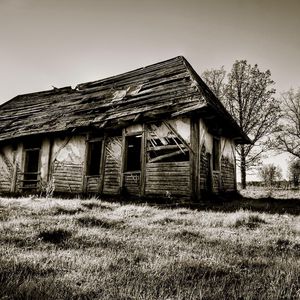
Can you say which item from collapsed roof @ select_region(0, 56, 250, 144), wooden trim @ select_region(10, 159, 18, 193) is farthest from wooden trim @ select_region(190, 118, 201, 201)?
wooden trim @ select_region(10, 159, 18, 193)

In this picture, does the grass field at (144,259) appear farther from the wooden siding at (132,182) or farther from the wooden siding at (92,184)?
the wooden siding at (92,184)

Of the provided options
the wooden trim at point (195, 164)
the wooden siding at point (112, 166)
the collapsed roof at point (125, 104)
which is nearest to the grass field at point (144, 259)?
the wooden trim at point (195, 164)

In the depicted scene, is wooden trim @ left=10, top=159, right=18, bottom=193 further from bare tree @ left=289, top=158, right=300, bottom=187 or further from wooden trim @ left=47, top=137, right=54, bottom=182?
bare tree @ left=289, top=158, right=300, bottom=187

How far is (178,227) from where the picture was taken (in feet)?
16.9

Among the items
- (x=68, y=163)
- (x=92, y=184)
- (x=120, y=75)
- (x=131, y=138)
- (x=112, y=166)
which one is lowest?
(x=92, y=184)

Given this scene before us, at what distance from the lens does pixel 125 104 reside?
11805 millimetres

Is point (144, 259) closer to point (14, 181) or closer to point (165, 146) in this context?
point (165, 146)

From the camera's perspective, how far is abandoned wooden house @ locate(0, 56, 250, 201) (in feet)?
32.8

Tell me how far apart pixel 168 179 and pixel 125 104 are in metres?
3.71

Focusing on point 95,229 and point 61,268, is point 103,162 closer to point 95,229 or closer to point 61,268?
point 95,229

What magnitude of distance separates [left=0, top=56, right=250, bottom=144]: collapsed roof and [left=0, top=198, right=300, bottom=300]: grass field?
17.6ft

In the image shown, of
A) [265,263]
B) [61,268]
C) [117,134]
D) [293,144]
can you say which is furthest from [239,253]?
[293,144]

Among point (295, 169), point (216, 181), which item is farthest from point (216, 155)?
point (295, 169)

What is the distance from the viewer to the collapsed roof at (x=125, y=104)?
10.2 m
